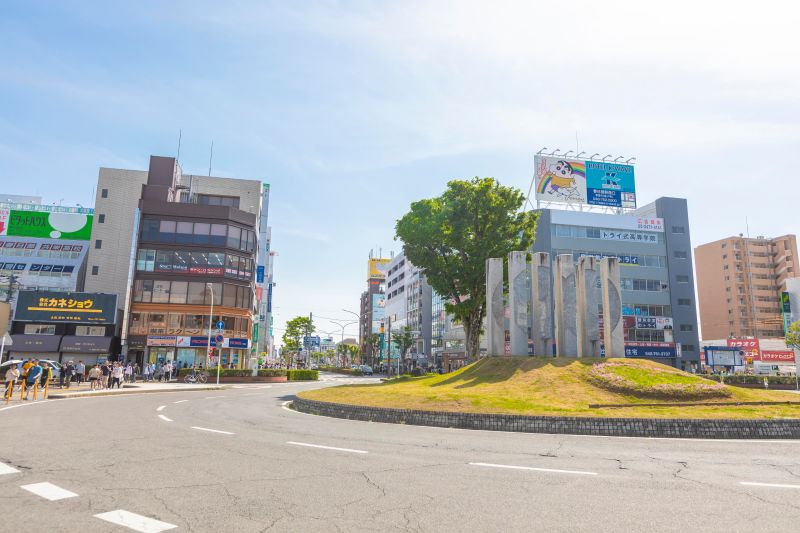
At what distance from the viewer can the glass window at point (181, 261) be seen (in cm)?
5294

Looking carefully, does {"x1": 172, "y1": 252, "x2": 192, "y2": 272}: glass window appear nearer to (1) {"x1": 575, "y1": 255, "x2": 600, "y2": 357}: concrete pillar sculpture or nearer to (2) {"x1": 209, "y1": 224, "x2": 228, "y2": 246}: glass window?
(2) {"x1": 209, "y1": 224, "x2": 228, "y2": 246}: glass window

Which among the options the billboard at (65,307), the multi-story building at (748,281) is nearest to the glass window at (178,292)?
the billboard at (65,307)

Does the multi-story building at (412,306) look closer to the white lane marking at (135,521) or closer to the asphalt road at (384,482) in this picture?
the asphalt road at (384,482)

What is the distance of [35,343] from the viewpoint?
47719 millimetres

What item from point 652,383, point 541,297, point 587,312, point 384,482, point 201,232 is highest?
point 201,232

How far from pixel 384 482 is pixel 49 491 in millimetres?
4215

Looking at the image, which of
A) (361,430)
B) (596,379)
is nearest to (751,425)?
(596,379)

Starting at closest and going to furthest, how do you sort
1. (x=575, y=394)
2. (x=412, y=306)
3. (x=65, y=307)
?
(x=575, y=394)
(x=65, y=307)
(x=412, y=306)

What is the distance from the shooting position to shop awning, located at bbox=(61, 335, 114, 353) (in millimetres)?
48312

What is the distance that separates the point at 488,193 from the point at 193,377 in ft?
95.6

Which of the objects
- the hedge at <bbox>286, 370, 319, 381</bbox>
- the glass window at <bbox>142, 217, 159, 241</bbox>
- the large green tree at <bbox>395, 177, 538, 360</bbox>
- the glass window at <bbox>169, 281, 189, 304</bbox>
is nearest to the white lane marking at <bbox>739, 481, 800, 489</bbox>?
the large green tree at <bbox>395, 177, 538, 360</bbox>

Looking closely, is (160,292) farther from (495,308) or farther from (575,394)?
(575,394)

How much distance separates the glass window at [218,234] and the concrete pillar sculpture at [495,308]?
1448 inches

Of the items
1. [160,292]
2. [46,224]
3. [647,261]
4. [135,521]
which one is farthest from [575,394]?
[46,224]
